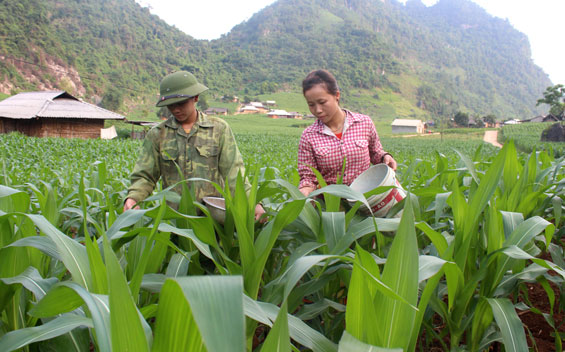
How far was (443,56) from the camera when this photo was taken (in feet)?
560

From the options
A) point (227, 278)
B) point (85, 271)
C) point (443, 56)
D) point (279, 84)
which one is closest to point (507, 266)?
Result: point (227, 278)

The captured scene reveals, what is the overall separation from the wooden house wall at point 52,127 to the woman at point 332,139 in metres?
28.2

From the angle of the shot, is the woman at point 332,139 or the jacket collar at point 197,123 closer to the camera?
the woman at point 332,139

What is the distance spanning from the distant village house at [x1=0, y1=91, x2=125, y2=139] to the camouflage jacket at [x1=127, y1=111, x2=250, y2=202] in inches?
1061

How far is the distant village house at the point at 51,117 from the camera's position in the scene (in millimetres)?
25000

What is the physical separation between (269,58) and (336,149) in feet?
435

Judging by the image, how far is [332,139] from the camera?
7.50 ft

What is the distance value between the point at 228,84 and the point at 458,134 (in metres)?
63.9

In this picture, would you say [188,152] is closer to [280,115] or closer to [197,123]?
[197,123]

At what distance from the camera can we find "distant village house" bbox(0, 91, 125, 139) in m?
25.0

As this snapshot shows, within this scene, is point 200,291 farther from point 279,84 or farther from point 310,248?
point 279,84

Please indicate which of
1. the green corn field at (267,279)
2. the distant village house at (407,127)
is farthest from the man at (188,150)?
the distant village house at (407,127)

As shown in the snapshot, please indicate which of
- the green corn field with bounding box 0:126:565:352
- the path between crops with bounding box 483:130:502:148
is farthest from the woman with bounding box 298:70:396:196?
→ the path between crops with bounding box 483:130:502:148

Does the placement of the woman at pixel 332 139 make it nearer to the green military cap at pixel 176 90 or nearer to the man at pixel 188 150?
the man at pixel 188 150
